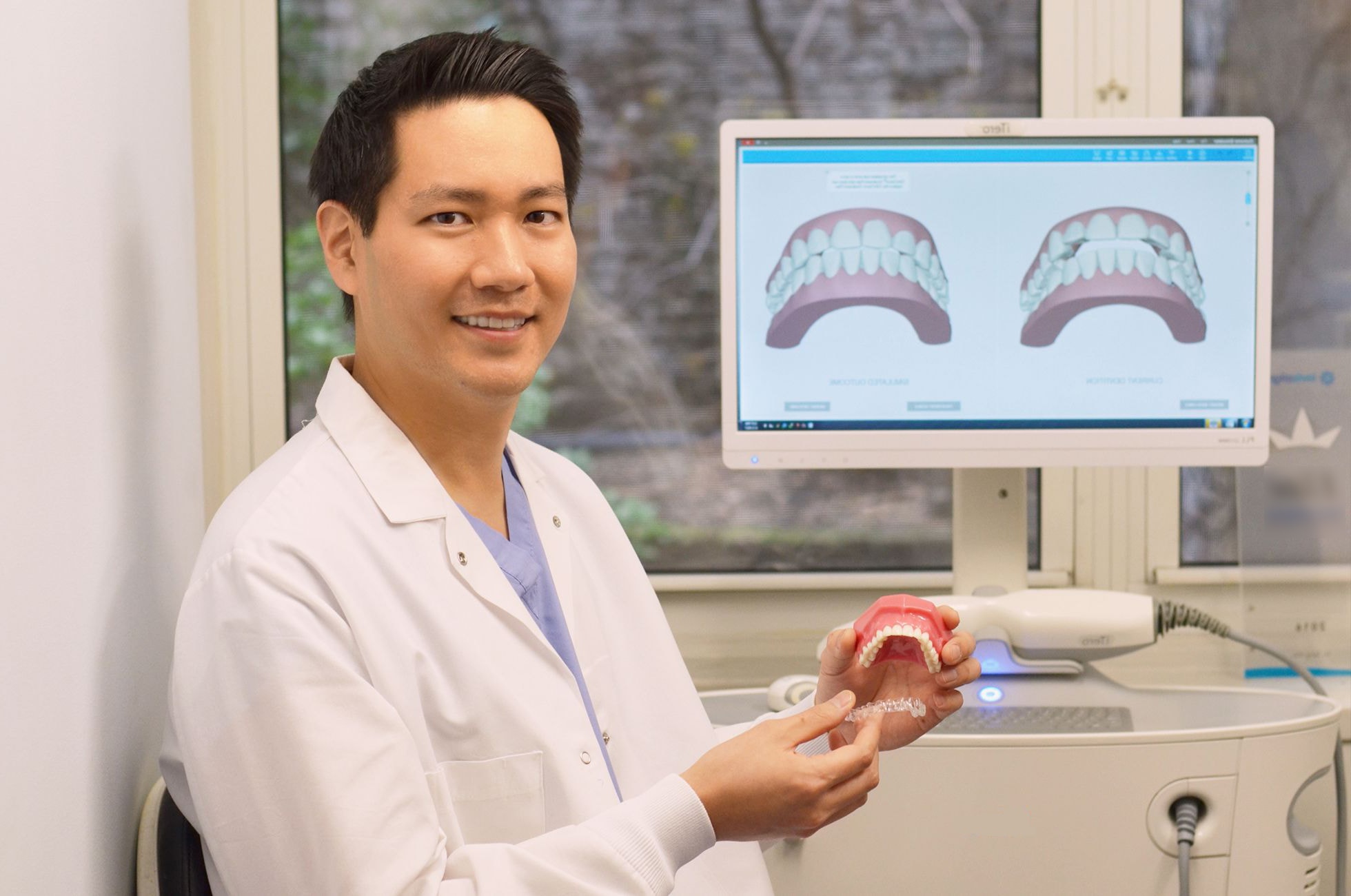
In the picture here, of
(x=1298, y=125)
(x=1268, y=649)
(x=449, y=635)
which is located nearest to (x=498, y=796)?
(x=449, y=635)

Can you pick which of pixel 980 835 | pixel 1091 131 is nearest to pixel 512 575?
pixel 980 835

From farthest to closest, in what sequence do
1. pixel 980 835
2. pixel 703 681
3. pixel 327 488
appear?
pixel 703 681
pixel 980 835
pixel 327 488

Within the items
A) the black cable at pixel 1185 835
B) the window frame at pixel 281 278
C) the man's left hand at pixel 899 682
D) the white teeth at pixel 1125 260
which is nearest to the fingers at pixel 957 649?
the man's left hand at pixel 899 682

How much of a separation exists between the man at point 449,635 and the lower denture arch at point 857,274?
0.43 metres

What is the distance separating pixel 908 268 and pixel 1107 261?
0.83ft

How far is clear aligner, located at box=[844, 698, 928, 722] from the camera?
117 centimetres

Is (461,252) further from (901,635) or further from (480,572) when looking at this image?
(901,635)

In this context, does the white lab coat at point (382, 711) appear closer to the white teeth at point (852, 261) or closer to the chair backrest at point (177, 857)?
the chair backrest at point (177, 857)

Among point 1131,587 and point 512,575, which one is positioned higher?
point 512,575

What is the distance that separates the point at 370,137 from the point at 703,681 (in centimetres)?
111

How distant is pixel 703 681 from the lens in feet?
6.32

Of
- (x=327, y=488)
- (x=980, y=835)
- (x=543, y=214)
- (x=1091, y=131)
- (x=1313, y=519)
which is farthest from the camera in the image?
(x=1313, y=519)

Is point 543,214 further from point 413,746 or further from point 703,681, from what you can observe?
point 703,681

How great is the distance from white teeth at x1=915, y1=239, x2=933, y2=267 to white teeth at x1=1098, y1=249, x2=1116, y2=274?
21 centimetres
